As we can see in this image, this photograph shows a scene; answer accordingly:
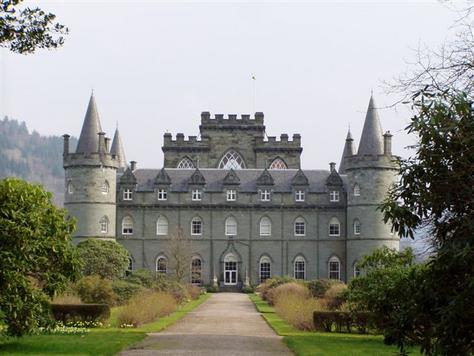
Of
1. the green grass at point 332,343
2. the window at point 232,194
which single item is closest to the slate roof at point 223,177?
the window at point 232,194

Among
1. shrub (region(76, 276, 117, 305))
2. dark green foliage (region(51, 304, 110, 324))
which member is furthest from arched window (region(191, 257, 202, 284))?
dark green foliage (region(51, 304, 110, 324))

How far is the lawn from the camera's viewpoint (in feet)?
65.0

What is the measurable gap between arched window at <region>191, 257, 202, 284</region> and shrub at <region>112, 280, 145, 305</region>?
943 inches

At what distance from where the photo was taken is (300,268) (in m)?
67.4

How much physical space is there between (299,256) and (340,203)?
211 inches

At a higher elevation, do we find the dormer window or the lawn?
the dormer window

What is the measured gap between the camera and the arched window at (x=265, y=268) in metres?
67.3

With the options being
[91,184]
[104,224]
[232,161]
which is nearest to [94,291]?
[91,184]

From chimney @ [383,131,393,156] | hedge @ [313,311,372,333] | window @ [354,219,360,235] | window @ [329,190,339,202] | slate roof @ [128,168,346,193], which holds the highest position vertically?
chimney @ [383,131,393,156]

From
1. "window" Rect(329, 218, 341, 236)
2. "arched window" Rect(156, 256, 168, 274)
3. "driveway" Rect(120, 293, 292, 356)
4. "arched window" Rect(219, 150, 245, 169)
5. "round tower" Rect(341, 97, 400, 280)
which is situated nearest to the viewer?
"driveway" Rect(120, 293, 292, 356)

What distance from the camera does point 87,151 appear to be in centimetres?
6388

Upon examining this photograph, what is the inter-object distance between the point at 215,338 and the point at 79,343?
400cm

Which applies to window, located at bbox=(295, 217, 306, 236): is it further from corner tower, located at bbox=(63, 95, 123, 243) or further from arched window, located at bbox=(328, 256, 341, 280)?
corner tower, located at bbox=(63, 95, 123, 243)

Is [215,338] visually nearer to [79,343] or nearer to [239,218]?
[79,343]
